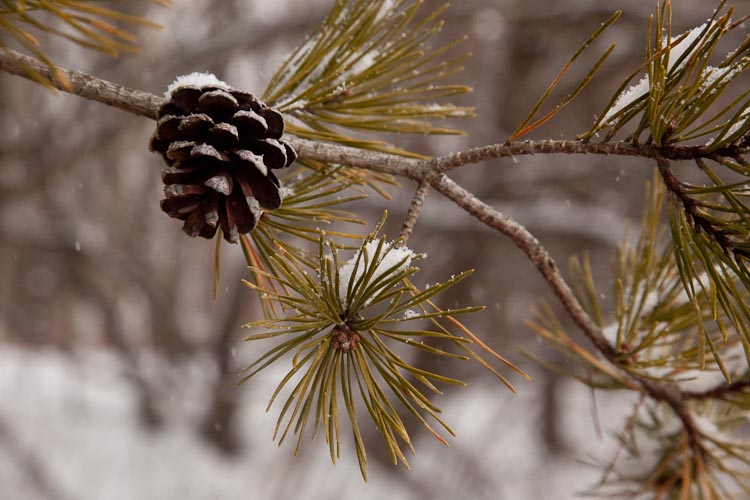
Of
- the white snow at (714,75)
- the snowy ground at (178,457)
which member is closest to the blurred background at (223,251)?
the snowy ground at (178,457)

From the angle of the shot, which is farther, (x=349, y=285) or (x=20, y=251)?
(x=20, y=251)

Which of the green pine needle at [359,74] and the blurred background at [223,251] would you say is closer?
the green pine needle at [359,74]

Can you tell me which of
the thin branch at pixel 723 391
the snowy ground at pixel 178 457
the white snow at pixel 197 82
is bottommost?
the snowy ground at pixel 178 457

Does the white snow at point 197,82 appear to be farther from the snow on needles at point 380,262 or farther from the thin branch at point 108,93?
the snow on needles at point 380,262

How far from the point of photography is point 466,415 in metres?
5.53

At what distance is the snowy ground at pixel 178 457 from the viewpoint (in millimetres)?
3207

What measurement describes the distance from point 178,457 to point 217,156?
348cm

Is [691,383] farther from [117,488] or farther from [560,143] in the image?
[117,488]

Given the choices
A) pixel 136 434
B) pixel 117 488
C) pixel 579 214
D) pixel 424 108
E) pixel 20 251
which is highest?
pixel 579 214

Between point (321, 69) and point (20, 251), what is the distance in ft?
19.5

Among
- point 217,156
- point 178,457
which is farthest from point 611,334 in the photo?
point 178,457

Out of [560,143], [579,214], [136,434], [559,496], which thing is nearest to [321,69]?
[560,143]

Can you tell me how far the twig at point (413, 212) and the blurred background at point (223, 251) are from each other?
2278mm

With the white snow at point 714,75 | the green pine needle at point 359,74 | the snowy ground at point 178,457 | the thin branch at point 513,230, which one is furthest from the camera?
the snowy ground at point 178,457
